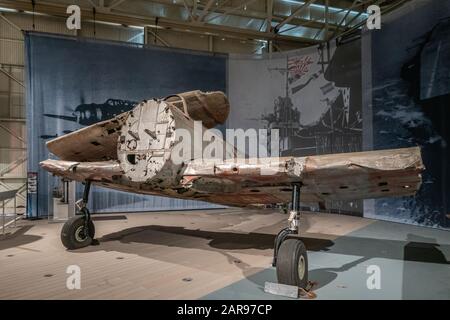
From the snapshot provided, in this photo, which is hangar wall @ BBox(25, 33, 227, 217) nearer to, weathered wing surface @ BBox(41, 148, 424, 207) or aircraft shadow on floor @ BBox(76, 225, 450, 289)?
aircraft shadow on floor @ BBox(76, 225, 450, 289)

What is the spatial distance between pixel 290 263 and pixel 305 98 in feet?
33.4

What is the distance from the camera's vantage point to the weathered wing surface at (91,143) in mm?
6240

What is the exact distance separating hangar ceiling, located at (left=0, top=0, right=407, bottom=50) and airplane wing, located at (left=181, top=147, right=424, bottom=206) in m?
8.83

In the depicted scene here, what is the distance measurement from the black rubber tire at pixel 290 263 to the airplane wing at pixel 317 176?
867mm

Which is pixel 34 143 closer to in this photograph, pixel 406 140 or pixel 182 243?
pixel 182 243

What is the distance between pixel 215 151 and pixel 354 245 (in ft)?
11.7

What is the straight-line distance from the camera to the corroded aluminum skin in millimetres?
4102

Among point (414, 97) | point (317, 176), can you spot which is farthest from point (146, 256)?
point (414, 97)

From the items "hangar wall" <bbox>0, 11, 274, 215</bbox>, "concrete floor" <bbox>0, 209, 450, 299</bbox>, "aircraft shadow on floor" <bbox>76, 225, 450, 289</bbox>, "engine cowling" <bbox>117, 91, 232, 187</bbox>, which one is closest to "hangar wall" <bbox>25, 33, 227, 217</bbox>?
"hangar wall" <bbox>0, 11, 274, 215</bbox>

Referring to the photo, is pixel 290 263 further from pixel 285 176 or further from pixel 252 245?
pixel 252 245

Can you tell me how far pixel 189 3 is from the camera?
14102 mm

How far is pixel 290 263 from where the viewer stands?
4184 mm

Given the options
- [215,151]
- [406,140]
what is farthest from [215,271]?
[406,140]

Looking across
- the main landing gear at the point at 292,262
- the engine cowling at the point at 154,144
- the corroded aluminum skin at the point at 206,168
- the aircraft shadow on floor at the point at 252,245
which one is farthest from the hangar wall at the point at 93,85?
the main landing gear at the point at 292,262
